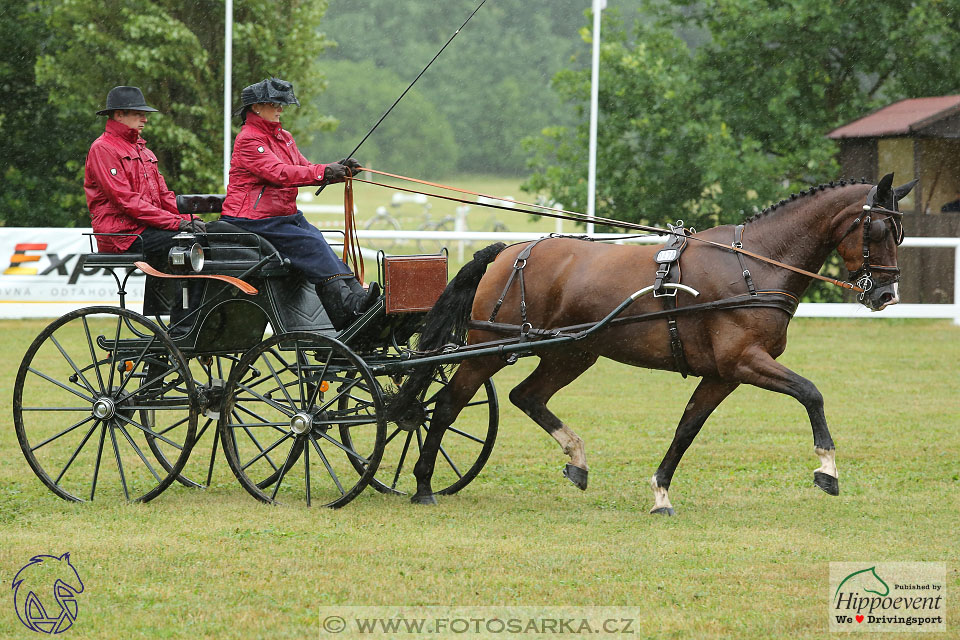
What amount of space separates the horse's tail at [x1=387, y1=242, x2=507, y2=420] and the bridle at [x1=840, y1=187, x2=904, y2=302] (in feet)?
6.70

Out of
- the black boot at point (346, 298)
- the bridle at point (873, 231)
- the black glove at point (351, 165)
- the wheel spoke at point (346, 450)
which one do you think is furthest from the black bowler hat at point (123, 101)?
the bridle at point (873, 231)

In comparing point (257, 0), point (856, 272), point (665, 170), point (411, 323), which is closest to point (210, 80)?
point (257, 0)

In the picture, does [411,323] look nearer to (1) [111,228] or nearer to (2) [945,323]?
(1) [111,228]

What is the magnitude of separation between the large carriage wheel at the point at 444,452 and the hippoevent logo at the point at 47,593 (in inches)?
75.9

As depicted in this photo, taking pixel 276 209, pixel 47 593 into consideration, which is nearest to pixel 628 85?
pixel 276 209

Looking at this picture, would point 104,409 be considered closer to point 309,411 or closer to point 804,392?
point 309,411

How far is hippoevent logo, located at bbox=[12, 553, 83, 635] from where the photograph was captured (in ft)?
15.2

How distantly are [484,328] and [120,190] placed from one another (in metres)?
2.13

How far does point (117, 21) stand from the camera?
1827cm

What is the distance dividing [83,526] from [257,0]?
1332cm

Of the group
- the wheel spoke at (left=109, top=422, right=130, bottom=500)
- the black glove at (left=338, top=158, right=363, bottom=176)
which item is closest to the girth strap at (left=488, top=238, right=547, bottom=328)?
the black glove at (left=338, top=158, right=363, bottom=176)

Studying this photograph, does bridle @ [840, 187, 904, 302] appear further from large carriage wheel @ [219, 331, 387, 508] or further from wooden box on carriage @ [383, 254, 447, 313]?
large carriage wheel @ [219, 331, 387, 508]

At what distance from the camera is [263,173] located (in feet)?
21.5

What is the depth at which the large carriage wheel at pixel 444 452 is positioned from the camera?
23.1 ft
